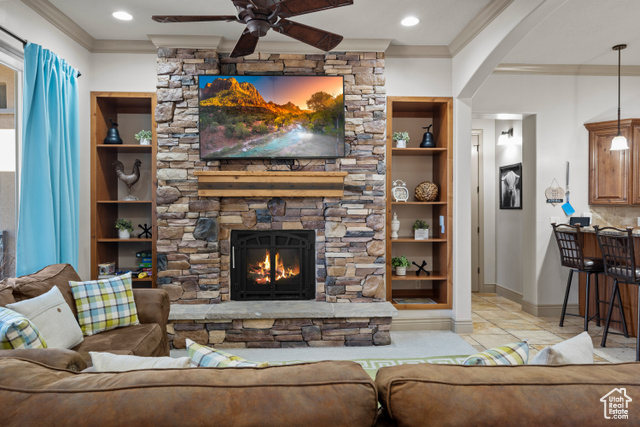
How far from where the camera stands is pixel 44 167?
2.91 metres

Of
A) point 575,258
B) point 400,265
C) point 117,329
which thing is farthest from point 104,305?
point 575,258

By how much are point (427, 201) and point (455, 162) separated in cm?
50

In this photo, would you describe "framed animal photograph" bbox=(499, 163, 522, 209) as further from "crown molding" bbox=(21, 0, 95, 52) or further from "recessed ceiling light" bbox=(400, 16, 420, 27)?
"crown molding" bbox=(21, 0, 95, 52)

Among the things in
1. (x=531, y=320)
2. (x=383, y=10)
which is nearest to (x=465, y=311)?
(x=531, y=320)

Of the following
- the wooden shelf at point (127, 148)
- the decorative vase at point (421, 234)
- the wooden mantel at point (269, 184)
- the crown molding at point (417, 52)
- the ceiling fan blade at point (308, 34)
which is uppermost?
the crown molding at point (417, 52)

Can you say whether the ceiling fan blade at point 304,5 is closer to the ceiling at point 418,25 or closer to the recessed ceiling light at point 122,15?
the ceiling at point 418,25

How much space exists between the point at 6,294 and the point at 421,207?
12.1ft

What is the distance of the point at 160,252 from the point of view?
373 centimetres

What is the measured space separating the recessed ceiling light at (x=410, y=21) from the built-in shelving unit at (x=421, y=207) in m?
0.76

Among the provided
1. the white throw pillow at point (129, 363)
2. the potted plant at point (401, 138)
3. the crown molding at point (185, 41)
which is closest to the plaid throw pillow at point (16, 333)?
the white throw pillow at point (129, 363)

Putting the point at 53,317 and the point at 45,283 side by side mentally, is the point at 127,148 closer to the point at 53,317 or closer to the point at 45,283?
the point at 45,283

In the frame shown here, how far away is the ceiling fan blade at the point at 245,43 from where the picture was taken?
2437mm

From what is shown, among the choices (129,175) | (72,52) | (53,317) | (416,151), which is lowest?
(53,317)

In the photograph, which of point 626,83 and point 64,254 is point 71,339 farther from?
point 626,83
